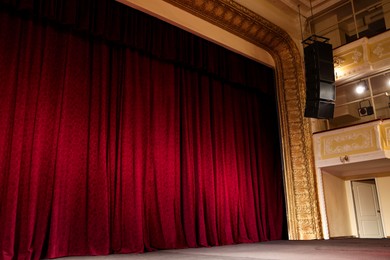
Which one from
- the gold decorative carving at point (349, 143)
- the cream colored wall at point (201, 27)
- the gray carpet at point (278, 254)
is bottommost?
the gray carpet at point (278, 254)

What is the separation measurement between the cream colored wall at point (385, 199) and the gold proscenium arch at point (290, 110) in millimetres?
1716

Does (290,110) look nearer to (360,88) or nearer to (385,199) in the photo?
(360,88)

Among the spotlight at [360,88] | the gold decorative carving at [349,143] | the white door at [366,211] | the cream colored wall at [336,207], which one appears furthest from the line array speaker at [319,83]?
the white door at [366,211]

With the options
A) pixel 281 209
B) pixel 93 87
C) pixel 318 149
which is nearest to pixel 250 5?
pixel 318 149

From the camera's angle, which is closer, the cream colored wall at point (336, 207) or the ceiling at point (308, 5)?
the cream colored wall at point (336, 207)

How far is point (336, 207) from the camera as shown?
680 cm

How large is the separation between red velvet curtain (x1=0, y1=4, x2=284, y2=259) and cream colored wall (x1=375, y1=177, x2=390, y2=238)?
225 cm

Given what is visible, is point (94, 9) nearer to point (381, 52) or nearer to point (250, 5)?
point (250, 5)

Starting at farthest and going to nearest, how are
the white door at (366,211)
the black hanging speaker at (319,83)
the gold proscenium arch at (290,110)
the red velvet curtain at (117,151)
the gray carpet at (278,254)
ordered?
the white door at (366,211)
the gold proscenium arch at (290,110)
the black hanging speaker at (319,83)
the red velvet curtain at (117,151)
the gray carpet at (278,254)

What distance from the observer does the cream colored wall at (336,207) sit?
6.57 m

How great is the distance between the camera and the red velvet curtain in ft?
12.6

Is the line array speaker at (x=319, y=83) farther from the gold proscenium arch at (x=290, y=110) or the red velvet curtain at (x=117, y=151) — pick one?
the red velvet curtain at (x=117, y=151)

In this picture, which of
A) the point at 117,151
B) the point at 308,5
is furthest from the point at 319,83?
the point at 117,151

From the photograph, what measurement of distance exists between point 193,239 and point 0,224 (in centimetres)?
247
